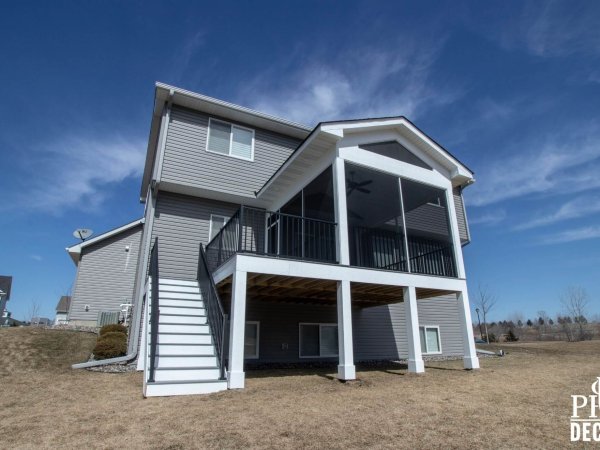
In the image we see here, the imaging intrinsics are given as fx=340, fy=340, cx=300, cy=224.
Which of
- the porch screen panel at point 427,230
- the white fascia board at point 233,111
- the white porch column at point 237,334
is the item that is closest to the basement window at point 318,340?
the porch screen panel at point 427,230

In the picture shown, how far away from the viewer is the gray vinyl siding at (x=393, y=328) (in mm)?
11828

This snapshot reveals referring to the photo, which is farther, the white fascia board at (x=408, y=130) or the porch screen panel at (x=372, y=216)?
the porch screen panel at (x=372, y=216)

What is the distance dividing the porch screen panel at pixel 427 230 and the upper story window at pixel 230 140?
5.44 metres

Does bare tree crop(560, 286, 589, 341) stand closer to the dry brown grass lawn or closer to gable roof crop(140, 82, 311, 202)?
the dry brown grass lawn

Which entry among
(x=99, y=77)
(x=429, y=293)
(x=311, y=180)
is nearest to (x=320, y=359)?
(x=429, y=293)

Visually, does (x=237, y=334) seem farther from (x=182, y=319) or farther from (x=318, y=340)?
(x=318, y=340)

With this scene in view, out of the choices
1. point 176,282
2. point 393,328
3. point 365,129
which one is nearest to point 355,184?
point 365,129

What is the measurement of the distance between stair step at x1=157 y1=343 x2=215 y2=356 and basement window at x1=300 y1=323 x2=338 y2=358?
485 centimetres

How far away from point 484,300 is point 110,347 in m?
36.0

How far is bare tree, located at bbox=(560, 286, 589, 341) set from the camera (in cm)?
3223

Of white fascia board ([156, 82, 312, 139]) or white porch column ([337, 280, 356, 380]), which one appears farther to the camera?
white fascia board ([156, 82, 312, 139])

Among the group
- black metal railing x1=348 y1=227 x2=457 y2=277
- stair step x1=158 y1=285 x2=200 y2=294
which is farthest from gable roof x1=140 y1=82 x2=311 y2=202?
stair step x1=158 y1=285 x2=200 y2=294

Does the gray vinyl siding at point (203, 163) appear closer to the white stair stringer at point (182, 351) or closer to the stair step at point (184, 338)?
the white stair stringer at point (182, 351)

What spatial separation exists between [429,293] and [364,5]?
852cm
